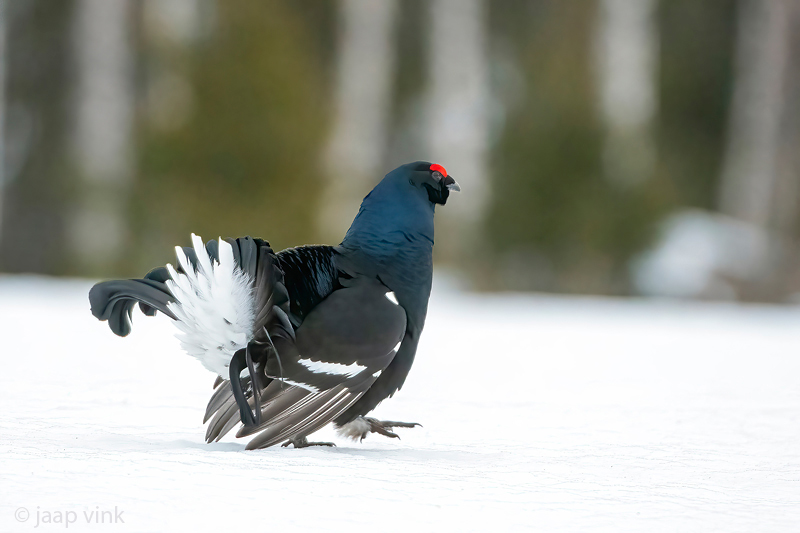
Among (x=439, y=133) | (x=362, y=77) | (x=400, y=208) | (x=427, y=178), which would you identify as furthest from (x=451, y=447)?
(x=362, y=77)

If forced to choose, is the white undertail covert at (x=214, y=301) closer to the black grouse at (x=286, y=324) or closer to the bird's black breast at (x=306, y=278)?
the black grouse at (x=286, y=324)

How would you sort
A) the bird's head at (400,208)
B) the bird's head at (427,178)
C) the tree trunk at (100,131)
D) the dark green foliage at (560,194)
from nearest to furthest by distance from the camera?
the bird's head at (400,208) → the bird's head at (427,178) → the dark green foliage at (560,194) → the tree trunk at (100,131)

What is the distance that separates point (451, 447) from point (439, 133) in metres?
9.32

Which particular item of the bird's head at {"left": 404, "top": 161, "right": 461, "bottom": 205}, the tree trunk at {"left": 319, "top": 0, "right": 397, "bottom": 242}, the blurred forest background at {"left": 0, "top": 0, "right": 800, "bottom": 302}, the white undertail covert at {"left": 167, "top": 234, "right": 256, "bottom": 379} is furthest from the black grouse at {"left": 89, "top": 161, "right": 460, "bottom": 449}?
the tree trunk at {"left": 319, "top": 0, "right": 397, "bottom": 242}

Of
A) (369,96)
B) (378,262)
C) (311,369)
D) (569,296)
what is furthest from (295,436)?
(369,96)

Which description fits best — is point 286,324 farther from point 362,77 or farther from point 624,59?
point 362,77

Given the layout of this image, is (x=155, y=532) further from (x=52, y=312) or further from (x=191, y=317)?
(x=52, y=312)

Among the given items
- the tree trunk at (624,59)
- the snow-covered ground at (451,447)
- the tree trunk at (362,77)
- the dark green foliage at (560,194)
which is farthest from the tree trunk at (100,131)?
the tree trunk at (624,59)

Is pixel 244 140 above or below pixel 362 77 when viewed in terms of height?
below

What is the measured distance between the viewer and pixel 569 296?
805cm

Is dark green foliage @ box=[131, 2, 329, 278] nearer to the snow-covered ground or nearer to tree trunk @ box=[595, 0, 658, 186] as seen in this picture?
the snow-covered ground

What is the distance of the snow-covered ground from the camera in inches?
62.3

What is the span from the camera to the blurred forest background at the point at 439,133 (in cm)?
755

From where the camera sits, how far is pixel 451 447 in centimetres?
234
